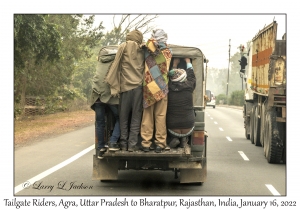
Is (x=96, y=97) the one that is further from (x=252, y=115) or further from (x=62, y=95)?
(x=62, y=95)

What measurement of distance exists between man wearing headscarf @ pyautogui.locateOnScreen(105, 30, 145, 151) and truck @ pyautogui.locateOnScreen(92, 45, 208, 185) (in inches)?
11.3

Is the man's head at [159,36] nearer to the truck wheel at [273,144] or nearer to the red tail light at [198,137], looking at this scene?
the red tail light at [198,137]

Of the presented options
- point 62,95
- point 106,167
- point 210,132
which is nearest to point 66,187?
point 106,167

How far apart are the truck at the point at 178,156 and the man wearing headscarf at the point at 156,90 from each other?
241 millimetres

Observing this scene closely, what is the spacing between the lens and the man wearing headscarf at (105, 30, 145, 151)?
28.1ft

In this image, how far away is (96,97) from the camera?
880cm

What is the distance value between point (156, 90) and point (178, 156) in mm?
1025

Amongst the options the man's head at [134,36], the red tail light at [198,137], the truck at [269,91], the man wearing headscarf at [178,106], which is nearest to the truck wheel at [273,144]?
the truck at [269,91]

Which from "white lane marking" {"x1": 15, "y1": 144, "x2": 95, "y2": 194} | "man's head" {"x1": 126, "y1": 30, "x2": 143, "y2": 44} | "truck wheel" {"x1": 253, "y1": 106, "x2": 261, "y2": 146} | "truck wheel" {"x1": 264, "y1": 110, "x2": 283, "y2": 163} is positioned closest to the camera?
"man's head" {"x1": 126, "y1": 30, "x2": 143, "y2": 44}

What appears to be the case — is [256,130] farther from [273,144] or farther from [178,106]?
[178,106]

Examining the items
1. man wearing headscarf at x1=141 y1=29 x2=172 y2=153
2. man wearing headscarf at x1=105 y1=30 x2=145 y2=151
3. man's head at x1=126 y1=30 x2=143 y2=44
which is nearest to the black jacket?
man wearing headscarf at x1=141 y1=29 x2=172 y2=153

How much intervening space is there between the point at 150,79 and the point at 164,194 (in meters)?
Answer: 1.77

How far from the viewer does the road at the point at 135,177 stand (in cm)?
902

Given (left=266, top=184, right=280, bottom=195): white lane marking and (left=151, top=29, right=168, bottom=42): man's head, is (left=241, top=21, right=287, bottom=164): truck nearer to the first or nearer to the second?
(left=266, top=184, right=280, bottom=195): white lane marking
